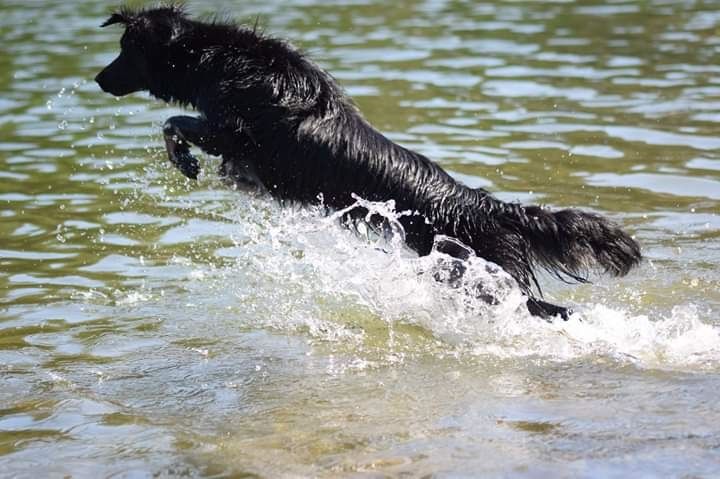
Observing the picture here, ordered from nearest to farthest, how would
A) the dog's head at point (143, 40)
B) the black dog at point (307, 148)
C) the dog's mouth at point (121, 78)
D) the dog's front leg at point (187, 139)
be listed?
the black dog at point (307, 148) < the dog's front leg at point (187, 139) < the dog's head at point (143, 40) < the dog's mouth at point (121, 78)

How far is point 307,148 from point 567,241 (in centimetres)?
151

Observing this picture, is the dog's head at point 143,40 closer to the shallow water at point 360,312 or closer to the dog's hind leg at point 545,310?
the shallow water at point 360,312

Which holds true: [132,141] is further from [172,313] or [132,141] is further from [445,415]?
[445,415]

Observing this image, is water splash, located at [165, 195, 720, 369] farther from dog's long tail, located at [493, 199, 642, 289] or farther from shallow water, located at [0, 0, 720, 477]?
dog's long tail, located at [493, 199, 642, 289]

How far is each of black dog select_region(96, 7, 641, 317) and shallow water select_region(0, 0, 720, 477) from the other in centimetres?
21

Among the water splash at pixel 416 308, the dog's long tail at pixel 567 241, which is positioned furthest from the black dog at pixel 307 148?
the water splash at pixel 416 308

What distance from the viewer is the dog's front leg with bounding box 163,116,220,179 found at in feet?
20.9

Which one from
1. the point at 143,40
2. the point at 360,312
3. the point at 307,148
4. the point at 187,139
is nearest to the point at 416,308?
the point at 360,312

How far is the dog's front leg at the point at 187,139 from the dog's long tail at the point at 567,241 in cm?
174

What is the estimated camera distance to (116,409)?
495cm

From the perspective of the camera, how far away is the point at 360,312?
6.30 metres

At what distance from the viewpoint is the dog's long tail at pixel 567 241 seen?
18.2ft

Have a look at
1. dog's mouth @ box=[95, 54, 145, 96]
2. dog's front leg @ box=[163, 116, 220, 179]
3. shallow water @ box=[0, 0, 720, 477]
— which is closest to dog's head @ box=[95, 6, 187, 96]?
dog's mouth @ box=[95, 54, 145, 96]

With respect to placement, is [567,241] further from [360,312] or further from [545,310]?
[360,312]
